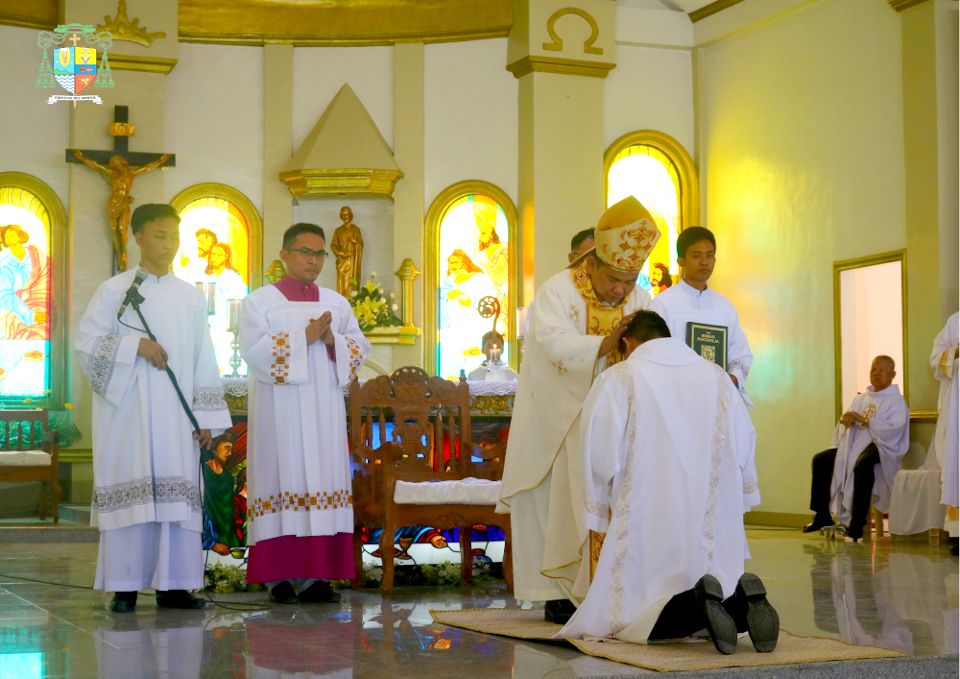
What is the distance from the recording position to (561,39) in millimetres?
14750

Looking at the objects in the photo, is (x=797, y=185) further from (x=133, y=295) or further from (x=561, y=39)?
(x=133, y=295)

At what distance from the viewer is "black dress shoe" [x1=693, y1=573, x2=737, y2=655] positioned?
4.41m

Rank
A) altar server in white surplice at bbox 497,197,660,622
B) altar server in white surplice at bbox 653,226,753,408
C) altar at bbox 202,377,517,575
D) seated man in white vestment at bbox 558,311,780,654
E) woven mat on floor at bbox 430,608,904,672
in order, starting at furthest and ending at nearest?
1. altar at bbox 202,377,517,575
2. altar server in white surplice at bbox 653,226,753,408
3. altar server in white surplice at bbox 497,197,660,622
4. seated man in white vestment at bbox 558,311,780,654
5. woven mat on floor at bbox 430,608,904,672

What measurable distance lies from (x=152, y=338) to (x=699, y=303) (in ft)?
9.25

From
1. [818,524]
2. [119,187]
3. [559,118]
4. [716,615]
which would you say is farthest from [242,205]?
[716,615]

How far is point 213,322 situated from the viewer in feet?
50.5

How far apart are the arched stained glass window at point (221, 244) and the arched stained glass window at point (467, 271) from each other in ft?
6.73

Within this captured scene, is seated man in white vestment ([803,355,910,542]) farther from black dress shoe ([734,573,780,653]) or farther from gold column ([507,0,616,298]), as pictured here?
black dress shoe ([734,573,780,653])

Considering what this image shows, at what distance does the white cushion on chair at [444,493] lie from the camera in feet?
23.0

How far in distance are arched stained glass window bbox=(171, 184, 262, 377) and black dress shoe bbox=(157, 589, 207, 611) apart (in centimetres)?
925

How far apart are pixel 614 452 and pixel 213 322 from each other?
11.1m

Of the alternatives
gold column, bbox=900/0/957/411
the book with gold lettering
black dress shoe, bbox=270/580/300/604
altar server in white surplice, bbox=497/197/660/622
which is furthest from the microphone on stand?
gold column, bbox=900/0/957/411

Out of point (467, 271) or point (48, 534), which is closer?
point (48, 534)

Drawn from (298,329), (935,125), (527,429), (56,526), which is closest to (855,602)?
(527,429)
